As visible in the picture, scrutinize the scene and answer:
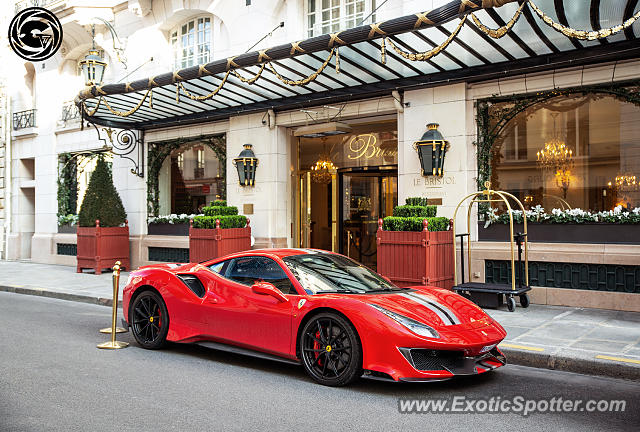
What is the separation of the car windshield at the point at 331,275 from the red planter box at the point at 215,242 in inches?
252

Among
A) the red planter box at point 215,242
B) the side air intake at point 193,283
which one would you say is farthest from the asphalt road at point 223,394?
the red planter box at point 215,242

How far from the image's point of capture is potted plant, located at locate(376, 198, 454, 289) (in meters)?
9.96

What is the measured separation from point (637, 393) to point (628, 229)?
4.83m

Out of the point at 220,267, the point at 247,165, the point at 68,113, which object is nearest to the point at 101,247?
the point at 247,165

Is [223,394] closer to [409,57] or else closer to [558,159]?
[409,57]

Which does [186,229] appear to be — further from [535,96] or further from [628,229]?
[628,229]

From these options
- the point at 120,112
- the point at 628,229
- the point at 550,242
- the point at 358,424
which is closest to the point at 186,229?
the point at 120,112

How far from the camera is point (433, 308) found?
5.61 m

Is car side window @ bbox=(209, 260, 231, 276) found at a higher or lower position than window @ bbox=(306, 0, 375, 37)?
lower

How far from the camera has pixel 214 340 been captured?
652 centimetres

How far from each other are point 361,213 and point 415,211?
517cm

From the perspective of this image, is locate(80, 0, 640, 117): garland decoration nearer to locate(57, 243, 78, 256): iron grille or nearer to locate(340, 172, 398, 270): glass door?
locate(340, 172, 398, 270): glass door

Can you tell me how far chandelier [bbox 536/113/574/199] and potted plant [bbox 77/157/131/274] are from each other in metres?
11.6

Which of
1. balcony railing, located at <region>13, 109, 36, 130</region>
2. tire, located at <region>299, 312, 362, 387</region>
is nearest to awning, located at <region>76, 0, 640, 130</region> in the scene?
tire, located at <region>299, 312, 362, 387</region>
